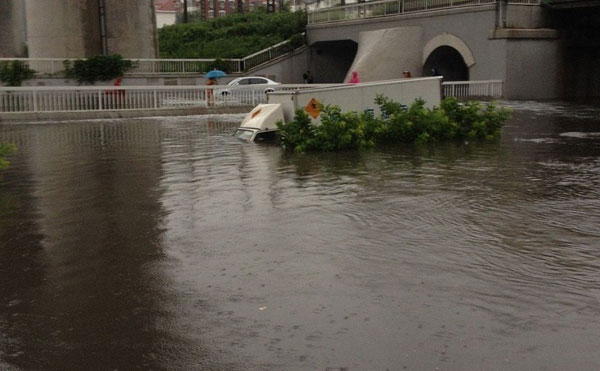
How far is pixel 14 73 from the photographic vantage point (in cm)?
3753

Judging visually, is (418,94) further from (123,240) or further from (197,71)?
(197,71)

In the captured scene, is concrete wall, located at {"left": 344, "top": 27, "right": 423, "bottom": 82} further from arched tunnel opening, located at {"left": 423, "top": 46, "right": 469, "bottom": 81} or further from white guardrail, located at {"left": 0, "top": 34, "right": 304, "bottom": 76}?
white guardrail, located at {"left": 0, "top": 34, "right": 304, "bottom": 76}

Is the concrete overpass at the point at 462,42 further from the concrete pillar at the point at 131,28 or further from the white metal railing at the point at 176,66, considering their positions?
the concrete pillar at the point at 131,28

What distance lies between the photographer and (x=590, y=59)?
131 ft

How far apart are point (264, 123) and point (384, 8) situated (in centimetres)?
2829

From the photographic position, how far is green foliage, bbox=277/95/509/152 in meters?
15.1

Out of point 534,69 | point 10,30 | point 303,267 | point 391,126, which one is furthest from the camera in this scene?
point 10,30

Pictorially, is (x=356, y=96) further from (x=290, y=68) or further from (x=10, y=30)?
(x=10, y=30)

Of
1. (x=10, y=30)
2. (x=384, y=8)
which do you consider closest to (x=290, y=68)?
(x=384, y=8)

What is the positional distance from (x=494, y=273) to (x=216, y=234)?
10.1 ft

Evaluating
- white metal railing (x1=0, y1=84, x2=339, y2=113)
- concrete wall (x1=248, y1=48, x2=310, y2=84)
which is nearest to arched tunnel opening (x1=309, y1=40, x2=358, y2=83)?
concrete wall (x1=248, y1=48, x2=310, y2=84)

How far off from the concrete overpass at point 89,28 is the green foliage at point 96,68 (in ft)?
5.11

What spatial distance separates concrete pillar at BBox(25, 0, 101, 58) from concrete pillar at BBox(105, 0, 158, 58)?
0.79m

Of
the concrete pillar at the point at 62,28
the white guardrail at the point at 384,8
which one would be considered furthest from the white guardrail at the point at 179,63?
the white guardrail at the point at 384,8
